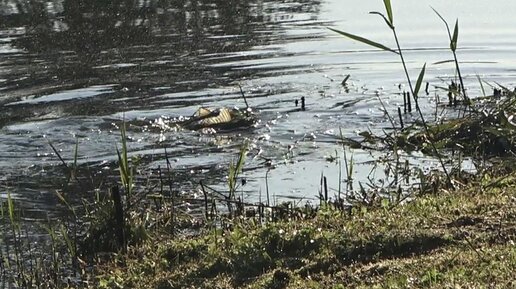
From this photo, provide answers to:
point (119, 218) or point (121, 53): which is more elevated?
point (119, 218)

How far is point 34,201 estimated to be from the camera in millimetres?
8438

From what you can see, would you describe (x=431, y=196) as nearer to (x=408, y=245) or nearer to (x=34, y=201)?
(x=408, y=245)

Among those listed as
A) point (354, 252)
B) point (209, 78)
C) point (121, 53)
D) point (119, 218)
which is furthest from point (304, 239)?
point (121, 53)

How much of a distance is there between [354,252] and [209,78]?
764 cm

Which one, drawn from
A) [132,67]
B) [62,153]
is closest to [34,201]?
[62,153]

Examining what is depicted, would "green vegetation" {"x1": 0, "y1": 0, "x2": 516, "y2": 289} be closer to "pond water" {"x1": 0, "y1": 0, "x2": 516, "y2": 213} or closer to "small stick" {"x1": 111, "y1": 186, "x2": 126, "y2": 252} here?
"small stick" {"x1": 111, "y1": 186, "x2": 126, "y2": 252}

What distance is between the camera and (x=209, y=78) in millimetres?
13000

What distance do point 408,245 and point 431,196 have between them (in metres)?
1.50

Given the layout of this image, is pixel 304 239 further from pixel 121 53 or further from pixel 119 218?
pixel 121 53

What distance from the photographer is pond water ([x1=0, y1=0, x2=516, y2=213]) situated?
9304 millimetres

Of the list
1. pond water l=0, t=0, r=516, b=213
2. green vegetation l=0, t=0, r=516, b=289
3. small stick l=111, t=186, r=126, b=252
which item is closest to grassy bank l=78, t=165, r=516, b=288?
green vegetation l=0, t=0, r=516, b=289

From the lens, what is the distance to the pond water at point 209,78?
930 cm

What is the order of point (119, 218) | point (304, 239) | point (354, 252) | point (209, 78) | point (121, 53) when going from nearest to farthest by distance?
1. point (354, 252)
2. point (304, 239)
3. point (119, 218)
4. point (209, 78)
5. point (121, 53)

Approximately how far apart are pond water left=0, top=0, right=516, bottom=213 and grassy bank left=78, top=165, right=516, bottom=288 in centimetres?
181
